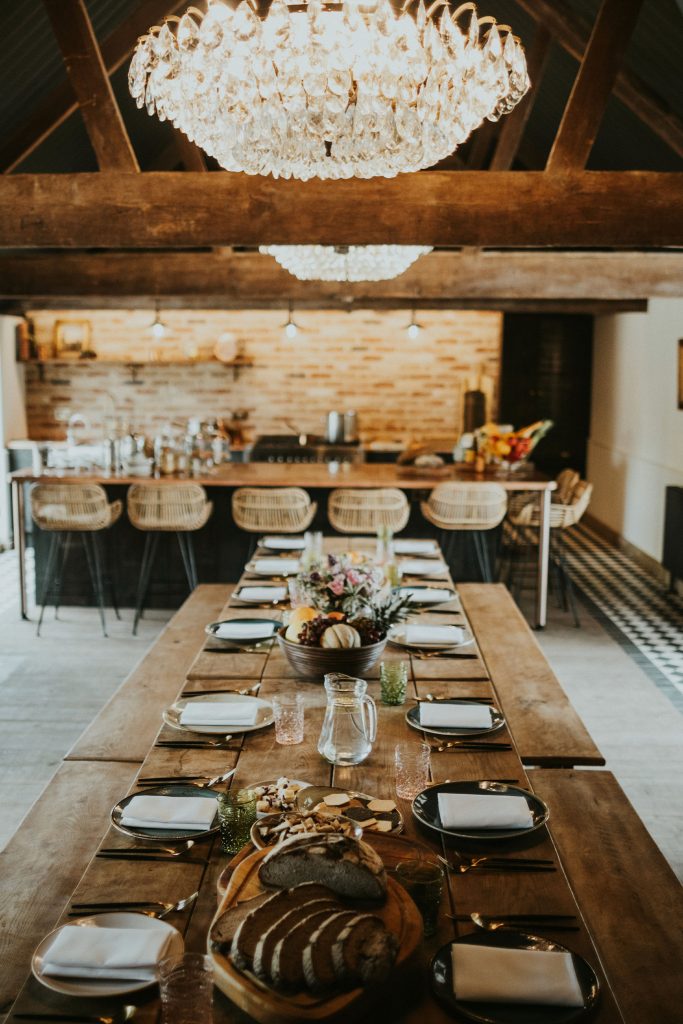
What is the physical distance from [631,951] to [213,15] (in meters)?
2.45

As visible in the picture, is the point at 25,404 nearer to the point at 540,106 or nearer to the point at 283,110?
the point at 540,106

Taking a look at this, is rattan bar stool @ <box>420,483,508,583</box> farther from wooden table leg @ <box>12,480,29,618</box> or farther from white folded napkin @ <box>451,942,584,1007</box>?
white folded napkin @ <box>451,942,584,1007</box>

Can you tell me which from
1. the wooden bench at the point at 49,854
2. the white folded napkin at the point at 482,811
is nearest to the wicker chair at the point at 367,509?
the wooden bench at the point at 49,854

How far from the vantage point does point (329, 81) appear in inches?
98.6

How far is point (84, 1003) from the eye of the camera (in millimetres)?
1604

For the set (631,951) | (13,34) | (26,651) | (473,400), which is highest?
(13,34)

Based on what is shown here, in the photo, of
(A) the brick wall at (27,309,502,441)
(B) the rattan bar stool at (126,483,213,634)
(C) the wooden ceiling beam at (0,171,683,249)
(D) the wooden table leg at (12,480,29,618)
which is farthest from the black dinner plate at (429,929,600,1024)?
(A) the brick wall at (27,309,502,441)

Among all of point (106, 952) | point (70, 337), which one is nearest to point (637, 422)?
point (70, 337)

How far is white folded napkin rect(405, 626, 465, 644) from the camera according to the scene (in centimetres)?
365

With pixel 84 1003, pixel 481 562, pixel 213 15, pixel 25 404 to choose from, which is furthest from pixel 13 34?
pixel 25 404

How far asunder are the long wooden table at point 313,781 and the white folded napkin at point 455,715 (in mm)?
63

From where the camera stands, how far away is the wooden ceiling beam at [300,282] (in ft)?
24.4

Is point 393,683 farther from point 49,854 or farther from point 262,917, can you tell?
point 262,917

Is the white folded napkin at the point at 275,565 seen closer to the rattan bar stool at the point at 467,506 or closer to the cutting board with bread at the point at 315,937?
the rattan bar stool at the point at 467,506
